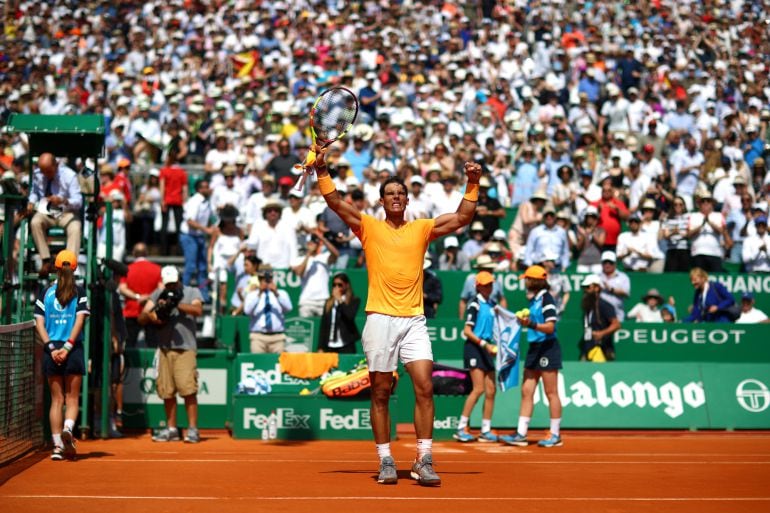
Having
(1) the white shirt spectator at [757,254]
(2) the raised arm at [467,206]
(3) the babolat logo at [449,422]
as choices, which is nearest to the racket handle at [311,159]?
(2) the raised arm at [467,206]

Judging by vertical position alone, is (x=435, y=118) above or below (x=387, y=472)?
above

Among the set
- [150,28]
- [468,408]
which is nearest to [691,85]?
[150,28]

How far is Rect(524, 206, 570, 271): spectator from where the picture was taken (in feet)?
64.5

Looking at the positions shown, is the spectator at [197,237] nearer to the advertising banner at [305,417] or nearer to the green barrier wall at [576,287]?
the green barrier wall at [576,287]

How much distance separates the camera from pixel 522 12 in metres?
29.9

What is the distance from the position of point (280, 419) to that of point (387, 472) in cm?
554

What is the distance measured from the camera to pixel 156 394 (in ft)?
52.2

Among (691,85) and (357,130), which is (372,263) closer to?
(357,130)

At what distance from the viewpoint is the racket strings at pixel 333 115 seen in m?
10.2

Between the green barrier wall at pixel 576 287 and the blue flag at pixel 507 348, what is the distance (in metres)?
4.13

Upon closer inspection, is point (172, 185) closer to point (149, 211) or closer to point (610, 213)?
point (149, 211)

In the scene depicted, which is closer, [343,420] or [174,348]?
[174,348]

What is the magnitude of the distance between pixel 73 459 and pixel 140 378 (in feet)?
13.6

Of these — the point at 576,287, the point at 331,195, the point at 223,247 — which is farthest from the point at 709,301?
the point at 331,195
